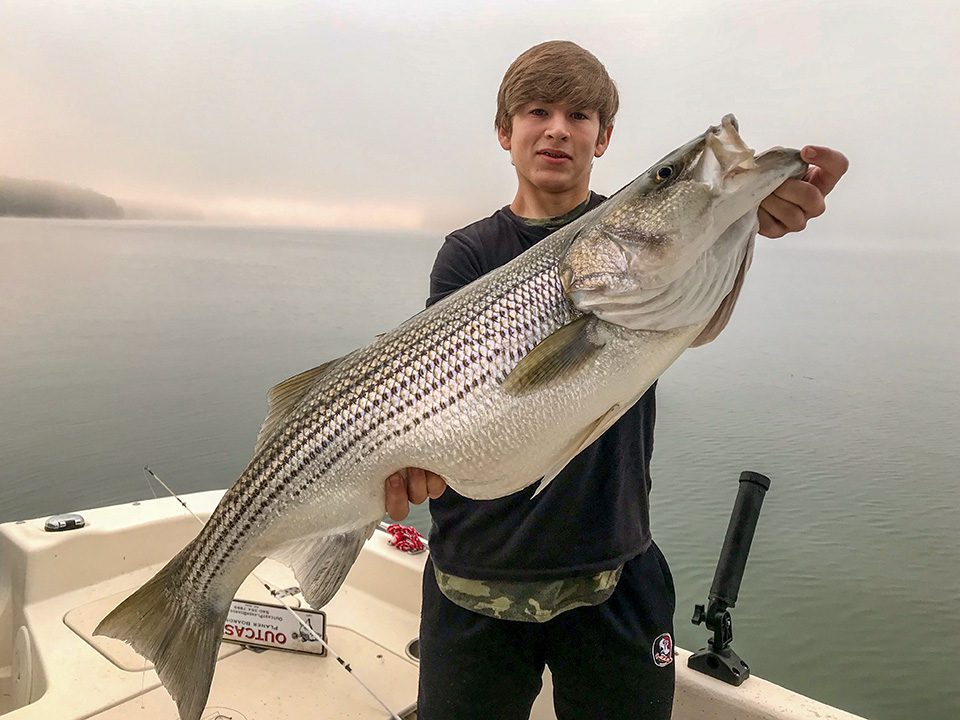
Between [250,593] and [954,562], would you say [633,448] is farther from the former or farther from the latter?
[954,562]

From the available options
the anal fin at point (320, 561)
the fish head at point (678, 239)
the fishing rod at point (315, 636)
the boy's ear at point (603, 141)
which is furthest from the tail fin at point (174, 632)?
the boy's ear at point (603, 141)

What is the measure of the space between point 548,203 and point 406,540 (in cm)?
190

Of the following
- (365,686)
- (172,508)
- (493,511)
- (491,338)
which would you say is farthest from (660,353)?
(172,508)

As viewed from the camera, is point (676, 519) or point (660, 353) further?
point (676, 519)

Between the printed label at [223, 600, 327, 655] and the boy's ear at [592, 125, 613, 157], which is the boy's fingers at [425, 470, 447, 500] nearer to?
the boy's ear at [592, 125, 613, 157]

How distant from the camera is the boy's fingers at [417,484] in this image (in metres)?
1.37

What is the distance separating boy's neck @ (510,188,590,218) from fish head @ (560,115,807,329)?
526 mm

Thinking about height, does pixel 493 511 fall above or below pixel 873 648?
above

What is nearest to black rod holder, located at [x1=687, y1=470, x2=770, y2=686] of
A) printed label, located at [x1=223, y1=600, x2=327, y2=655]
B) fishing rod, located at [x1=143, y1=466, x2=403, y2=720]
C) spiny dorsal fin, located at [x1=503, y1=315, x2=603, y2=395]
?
fishing rod, located at [x1=143, y1=466, x2=403, y2=720]

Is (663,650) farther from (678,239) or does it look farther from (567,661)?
(678,239)

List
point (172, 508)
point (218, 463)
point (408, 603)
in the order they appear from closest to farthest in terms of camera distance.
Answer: point (408, 603), point (172, 508), point (218, 463)

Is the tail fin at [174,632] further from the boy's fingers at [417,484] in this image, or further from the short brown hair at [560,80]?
the short brown hair at [560,80]

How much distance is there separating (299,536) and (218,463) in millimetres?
6875

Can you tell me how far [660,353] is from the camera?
1.21 m
